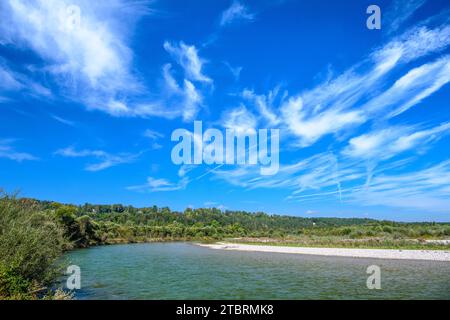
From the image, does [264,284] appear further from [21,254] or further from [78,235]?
[78,235]

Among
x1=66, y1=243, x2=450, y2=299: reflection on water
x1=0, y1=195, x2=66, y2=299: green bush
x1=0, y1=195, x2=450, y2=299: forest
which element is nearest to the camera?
x1=0, y1=195, x2=66, y2=299: green bush

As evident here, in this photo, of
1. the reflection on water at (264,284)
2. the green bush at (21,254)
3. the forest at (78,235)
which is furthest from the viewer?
the reflection on water at (264,284)

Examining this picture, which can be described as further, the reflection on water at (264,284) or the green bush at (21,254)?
the reflection on water at (264,284)

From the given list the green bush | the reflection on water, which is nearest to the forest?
the green bush

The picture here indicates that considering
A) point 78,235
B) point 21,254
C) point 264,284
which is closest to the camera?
point 21,254

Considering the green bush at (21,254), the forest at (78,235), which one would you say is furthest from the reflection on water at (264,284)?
the forest at (78,235)

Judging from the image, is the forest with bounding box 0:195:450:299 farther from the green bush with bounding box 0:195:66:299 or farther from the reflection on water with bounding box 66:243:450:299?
the reflection on water with bounding box 66:243:450:299

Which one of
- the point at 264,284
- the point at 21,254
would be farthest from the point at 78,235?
the point at 21,254

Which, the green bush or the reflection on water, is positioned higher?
the green bush

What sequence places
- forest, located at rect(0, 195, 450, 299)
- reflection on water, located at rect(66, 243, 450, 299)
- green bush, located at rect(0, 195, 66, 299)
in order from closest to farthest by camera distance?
green bush, located at rect(0, 195, 66, 299)
forest, located at rect(0, 195, 450, 299)
reflection on water, located at rect(66, 243, 450, 299)

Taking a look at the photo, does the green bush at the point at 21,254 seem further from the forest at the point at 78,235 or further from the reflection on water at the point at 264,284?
the reflection on water at the point at 264,284
